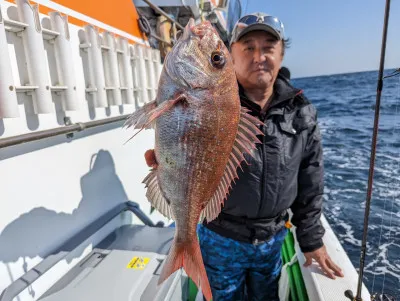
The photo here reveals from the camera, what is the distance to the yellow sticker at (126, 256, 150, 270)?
1.86 meters

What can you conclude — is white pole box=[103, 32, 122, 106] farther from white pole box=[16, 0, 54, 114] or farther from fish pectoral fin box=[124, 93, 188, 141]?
fish pectoral fin box=[124, 93, 188, 141]

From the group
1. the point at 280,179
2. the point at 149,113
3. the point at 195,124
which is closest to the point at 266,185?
the point at 280,179

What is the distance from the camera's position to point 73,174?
2162 millimetres

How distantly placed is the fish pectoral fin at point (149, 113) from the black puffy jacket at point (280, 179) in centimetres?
75

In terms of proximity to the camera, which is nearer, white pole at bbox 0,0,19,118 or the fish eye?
the fish eye

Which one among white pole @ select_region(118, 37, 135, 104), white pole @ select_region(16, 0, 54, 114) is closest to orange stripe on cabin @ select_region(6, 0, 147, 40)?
white pole @ select_region(16, 0, 54, 114)

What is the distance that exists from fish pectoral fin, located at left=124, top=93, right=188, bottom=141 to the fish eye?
0.22m

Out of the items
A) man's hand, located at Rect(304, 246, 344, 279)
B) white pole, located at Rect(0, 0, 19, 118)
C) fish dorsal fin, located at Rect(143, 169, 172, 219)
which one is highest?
white pole, located at Rect(0, 0, 19, 118)

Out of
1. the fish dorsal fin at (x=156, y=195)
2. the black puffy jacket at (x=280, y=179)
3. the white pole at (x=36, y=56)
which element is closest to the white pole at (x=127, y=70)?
the white pole at (x=36, y=56)

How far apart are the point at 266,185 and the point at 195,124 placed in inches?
31.6

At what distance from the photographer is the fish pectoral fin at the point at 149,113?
1.09m

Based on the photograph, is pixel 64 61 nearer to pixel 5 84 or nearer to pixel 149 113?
pixel 5 84

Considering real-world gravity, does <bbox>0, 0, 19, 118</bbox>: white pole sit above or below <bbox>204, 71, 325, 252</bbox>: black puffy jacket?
above

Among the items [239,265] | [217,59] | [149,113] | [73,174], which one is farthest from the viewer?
[73,174]
